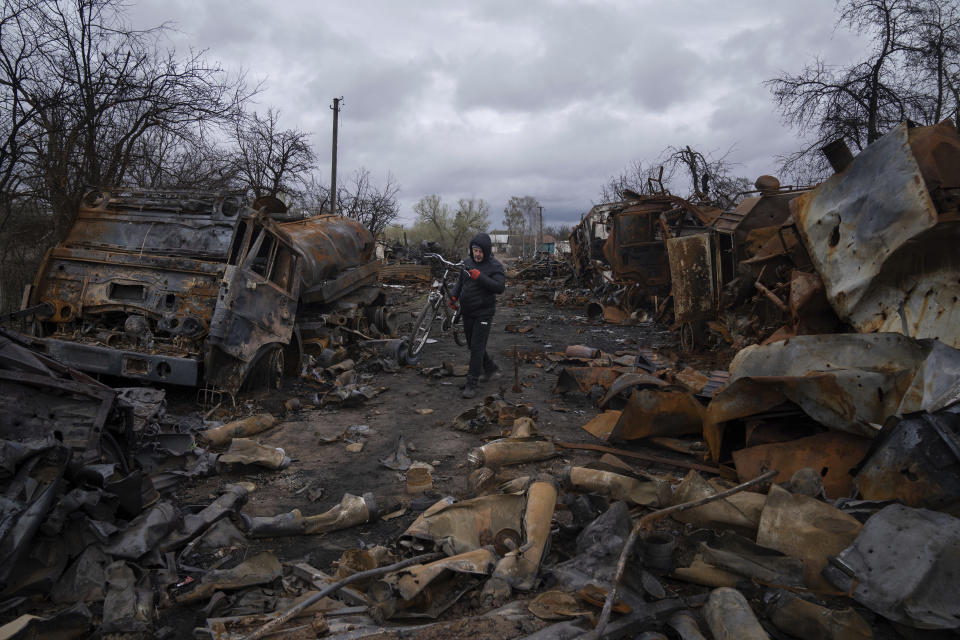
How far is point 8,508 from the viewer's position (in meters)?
2.37

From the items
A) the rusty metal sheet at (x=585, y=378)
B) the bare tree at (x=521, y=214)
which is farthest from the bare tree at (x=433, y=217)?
the rusty metal sheet at (x=585, y=378)

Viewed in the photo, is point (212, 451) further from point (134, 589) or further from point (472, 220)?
point (472, 220)

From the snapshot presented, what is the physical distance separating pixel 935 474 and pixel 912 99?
49.1ft

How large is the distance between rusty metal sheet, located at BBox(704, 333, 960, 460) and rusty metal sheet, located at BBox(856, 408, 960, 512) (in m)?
0.18

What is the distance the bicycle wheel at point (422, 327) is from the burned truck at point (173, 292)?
65.9 inches

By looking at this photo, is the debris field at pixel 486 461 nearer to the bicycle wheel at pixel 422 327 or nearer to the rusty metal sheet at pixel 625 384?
the rusty metal sheet at pixel 625 384

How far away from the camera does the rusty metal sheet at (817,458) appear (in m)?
3.20

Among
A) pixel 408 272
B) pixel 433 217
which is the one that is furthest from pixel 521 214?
pixel 408 272

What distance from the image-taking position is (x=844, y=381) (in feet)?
10.7

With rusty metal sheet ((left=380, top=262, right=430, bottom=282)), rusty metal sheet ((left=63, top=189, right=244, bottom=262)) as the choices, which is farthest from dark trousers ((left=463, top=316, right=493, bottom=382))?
rusty metal sheet ((left=380, top=262, right=430, bottom=282))

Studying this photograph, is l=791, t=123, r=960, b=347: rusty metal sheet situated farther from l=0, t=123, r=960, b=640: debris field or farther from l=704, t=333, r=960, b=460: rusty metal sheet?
l=704, t=333, r=960, b=460: rusty metal sheet

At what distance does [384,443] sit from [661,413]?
2462mm

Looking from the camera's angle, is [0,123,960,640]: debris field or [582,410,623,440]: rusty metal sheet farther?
[582,410,623,440]: rusty metal sheet

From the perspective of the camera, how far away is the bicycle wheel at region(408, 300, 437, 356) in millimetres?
8023
